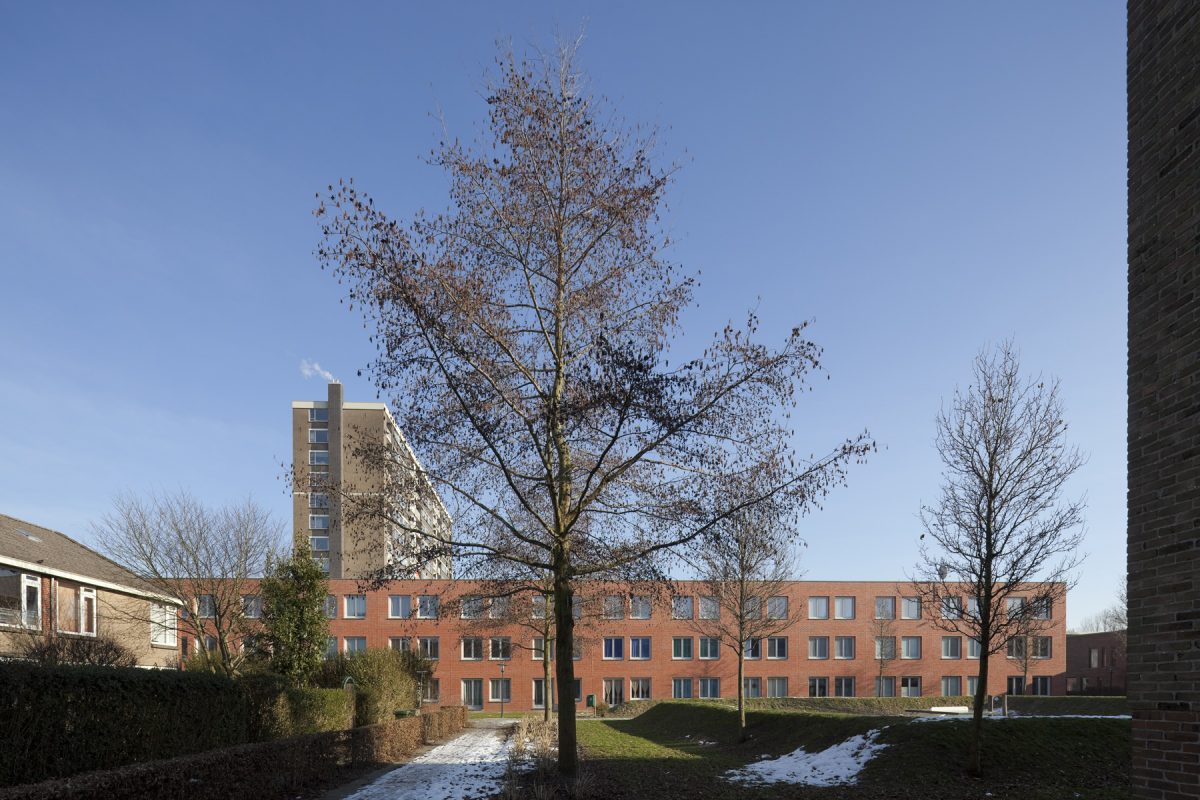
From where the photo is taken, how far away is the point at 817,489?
13.4 m

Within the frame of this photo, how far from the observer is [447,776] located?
18.2m

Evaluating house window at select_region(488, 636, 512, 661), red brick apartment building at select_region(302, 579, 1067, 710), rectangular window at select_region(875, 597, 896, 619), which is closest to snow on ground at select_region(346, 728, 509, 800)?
house window at select_region(488, 636, 512, 661)

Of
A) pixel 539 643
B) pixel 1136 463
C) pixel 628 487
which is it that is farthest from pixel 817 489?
pixel 539 643

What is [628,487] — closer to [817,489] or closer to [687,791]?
[817,489]

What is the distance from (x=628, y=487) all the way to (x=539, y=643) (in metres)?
48.7

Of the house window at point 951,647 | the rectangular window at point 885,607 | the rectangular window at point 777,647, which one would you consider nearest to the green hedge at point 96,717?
the rectangular window at point 777,647

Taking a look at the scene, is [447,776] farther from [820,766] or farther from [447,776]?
[820,766]

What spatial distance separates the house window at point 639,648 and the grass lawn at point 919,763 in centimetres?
3857

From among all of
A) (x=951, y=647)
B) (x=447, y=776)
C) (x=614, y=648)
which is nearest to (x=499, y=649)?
(x=614, y=648)

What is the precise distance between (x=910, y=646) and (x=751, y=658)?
11943mm

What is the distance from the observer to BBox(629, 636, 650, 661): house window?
6191cm

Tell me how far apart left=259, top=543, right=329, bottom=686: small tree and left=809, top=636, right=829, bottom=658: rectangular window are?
4532 cm

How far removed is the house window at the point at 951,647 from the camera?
2454 inches

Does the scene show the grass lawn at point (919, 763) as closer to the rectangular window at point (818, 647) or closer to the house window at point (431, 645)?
the house window at point (431, 645)
